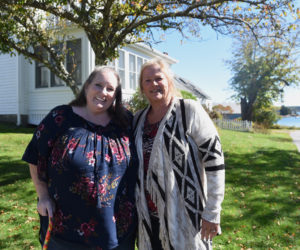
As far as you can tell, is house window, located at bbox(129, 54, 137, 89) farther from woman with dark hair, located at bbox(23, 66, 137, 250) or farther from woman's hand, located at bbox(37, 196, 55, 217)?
woman's hand, located at bbox(37, 196, 55, 217)

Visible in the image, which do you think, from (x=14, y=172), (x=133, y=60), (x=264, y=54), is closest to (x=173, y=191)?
(x=14, y=172)

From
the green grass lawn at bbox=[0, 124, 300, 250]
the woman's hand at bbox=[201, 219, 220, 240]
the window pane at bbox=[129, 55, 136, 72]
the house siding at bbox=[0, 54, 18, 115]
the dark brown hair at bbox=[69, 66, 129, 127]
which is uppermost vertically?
the window pane at bbox=[129, 55, 136, 72]

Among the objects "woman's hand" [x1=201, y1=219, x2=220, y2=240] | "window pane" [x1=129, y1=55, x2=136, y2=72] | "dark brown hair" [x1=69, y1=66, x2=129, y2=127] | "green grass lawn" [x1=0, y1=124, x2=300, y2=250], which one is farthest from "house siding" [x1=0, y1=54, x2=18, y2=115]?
"woman's hand" [x1=201, y1=219, x2=220, y2=240]

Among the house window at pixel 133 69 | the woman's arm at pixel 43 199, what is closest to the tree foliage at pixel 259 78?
the house window at pixel 133 69

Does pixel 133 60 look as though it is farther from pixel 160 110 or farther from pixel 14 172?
pixel 160 110

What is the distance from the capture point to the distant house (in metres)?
12.9

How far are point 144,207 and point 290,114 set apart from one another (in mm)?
99037

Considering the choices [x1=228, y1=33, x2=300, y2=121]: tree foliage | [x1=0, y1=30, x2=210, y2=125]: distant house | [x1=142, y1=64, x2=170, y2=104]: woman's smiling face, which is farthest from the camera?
[x1=228, y1=33, x2=300, y2=121]: tree foliage

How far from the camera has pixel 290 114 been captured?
8919cm

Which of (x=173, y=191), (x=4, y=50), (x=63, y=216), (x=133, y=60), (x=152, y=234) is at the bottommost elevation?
(x=152, y=234)

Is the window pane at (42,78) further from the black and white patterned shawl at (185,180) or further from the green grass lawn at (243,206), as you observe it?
the black and white patterned shawl at (185,180)

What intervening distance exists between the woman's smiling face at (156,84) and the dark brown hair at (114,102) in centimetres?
26

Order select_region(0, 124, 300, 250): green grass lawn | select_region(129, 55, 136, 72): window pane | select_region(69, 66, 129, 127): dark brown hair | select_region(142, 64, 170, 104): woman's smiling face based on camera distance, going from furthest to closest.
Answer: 1. select_region(129, 55, 136, 72): window pane
2. select_region(0, 124, 300, 250): green grass lawn
3. select_region(142, 64, 170, 104): woman's smiling face
4. select_region(69, 66, 129, 127): dark brown hair

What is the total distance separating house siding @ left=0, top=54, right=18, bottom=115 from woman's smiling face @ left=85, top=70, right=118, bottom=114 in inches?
540
